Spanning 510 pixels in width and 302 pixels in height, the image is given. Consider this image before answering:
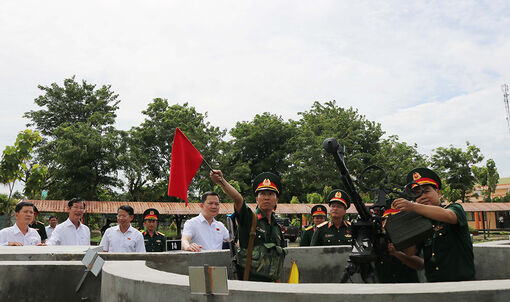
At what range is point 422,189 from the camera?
349 centimetres

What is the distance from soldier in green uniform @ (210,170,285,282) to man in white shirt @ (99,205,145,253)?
266 centimetres

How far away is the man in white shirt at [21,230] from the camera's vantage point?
6344mm

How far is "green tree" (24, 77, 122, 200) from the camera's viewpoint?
2845 cm

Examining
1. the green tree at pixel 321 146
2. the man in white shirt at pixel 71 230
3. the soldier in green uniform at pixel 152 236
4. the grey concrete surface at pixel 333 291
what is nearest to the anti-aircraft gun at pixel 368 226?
the grey concrete surface at pixel 333 291

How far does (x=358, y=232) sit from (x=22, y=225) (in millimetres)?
5118

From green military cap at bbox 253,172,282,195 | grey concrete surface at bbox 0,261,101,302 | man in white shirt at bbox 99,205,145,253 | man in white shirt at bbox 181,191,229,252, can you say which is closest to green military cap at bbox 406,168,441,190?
green military cap at bbox 253,172,282,195

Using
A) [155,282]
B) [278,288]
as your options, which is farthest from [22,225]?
[278,288]

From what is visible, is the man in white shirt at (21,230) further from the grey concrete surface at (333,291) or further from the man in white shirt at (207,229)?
the grey concrete surface at (333,291)

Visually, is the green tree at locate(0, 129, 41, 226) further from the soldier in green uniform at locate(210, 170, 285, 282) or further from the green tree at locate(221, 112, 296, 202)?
the green tree at locate(221, 112, 296, 202)

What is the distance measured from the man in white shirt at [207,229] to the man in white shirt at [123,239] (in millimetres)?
704

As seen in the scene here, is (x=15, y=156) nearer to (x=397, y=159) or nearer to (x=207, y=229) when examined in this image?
(x=207, y=229)

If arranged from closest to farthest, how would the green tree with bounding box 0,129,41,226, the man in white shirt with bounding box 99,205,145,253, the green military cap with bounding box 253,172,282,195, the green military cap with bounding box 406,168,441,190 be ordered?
the green military cap with bounding box 406,168,441,190
the green military cap with bounding box 253,172,282,195
the man in white shirt with bounding box 99,205,145,253
the green tree with bounding box 0,129,41,226

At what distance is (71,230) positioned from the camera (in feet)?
21.7

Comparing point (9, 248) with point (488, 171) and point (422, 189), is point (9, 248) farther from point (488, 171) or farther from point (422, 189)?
point (488, 171)
